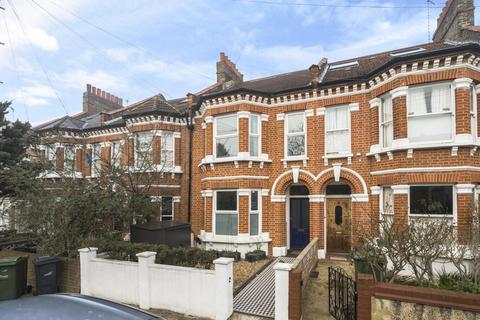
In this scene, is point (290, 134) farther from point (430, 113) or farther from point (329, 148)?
point (430, 113)

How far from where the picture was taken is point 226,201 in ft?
42.2

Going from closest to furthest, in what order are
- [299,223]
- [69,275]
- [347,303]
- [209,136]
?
[347,303] → [69,275] → [299,223] → [209,136]

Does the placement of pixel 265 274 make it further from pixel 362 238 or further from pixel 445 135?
pixel 445 135

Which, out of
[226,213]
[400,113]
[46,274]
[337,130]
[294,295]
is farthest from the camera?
[226,213]

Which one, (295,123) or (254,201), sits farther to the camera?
(295,123)

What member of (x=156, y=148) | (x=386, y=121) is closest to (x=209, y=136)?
(x=156, y=148)

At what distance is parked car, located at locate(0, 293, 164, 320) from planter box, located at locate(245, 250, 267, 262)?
8.25 meters

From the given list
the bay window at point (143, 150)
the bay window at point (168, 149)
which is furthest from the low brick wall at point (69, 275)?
the bay window at point (168, 149)

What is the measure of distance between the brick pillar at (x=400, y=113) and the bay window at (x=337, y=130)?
82.5 inches

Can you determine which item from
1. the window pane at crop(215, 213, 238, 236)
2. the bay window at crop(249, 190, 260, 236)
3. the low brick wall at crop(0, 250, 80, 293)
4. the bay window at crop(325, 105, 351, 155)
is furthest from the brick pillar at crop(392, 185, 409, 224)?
the low brick wall at crop(0, 250, 80, 293)

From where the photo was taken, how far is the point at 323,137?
12.1 metres

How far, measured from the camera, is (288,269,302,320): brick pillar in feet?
19.7

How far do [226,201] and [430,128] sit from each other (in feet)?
26.0

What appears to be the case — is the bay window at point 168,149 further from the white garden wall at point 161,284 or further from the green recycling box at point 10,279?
the green recycling box at point 10,279
